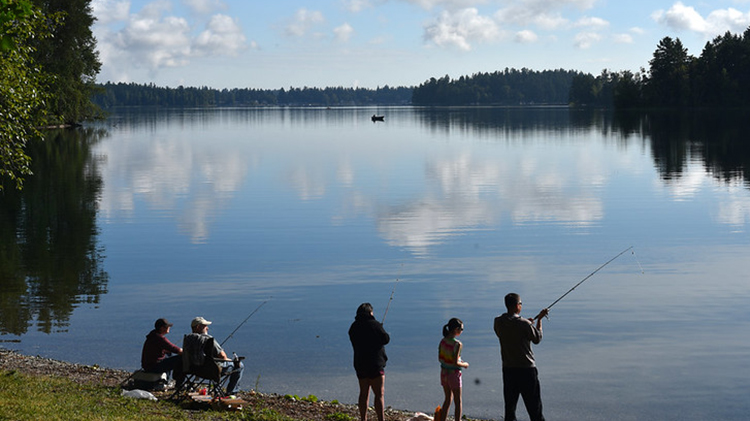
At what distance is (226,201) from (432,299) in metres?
23.5

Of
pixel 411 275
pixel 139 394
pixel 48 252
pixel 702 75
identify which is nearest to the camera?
pixel 139 394

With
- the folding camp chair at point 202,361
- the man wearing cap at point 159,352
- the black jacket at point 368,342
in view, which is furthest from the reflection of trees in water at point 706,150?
the folding camp chair at point 202,361

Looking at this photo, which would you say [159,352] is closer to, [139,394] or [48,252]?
[139,394]

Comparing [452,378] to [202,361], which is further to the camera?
[202,361]

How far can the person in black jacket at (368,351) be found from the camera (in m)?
12.2

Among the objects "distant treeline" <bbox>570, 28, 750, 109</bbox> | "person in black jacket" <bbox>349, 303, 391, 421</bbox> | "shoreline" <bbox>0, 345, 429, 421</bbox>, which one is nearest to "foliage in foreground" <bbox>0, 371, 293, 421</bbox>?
"shoreline" <bbox>0, 345, 429, 421</bbox>

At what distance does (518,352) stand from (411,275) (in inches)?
528

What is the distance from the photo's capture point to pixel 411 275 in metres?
25.5

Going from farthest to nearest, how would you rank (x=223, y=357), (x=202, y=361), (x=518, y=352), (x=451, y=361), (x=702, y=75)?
1. (x=702, y=75)
2. (x=223, y=357)
3. (x=202, y=361)
4. (x=451, y=361)
5. (x=518, y=352)

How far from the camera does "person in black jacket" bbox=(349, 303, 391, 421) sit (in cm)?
1224

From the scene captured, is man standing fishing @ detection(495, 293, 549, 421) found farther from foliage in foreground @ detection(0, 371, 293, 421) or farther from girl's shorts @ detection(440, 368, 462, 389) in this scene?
foliage in foreground @ detection(0, 371, 293, 421)

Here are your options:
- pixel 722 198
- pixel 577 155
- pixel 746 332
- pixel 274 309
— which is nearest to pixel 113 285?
pixel 274 309

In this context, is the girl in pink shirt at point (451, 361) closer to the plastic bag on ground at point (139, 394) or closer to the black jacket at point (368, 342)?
the black jacket at point (368, 342)

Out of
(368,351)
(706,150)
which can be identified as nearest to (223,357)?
(368,351)
